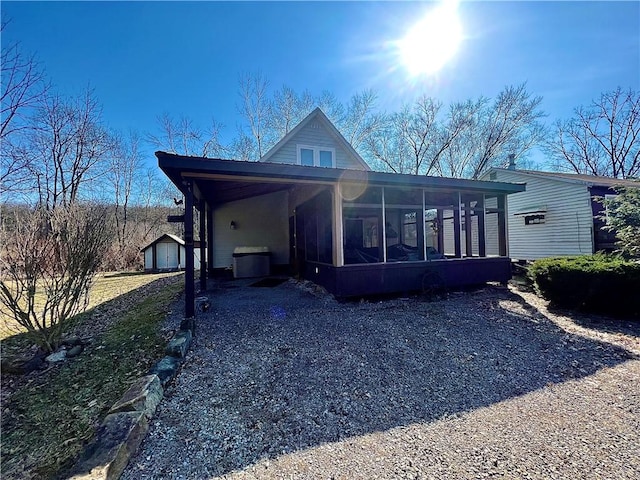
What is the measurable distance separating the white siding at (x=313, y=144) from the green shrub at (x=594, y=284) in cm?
725

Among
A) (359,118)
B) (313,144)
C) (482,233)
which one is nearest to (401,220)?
(482,233)

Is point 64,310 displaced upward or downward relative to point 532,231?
downward

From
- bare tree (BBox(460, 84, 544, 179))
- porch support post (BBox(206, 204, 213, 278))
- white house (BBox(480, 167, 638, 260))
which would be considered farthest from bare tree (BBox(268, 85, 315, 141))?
white house (BBox(480, 167, 638, 260))

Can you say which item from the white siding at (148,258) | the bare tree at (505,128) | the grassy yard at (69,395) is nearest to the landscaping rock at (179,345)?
the grassy yard at (69,395)

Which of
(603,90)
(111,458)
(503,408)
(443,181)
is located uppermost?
(603,90)

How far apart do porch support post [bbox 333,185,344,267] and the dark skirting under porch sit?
0.63 ft

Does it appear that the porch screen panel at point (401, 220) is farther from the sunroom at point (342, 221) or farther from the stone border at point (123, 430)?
the stone border at point (123, 430)

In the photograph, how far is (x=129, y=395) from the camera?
2549mm

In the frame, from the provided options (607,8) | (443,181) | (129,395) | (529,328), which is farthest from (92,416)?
(607,8)

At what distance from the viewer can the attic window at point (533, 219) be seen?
12.0 meters

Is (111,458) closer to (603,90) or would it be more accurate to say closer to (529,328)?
(529,328)

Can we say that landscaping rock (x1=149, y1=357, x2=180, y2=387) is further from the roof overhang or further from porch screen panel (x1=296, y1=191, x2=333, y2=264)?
porch screen panel (x1=296, y1=191, x2=333, y2=264)

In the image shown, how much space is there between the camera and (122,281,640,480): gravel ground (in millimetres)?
1999

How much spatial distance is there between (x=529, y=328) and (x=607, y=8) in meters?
8.47
